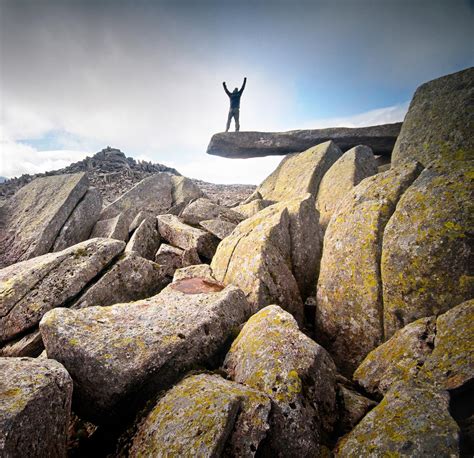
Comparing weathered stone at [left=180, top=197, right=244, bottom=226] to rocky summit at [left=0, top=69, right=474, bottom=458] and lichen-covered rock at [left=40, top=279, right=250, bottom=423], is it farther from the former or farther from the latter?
lichen-covered rock at [left=40, top=279, right=250, bottom=423]

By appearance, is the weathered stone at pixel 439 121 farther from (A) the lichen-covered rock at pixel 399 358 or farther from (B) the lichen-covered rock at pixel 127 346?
(B) the lichen-covered rock at pixel 127 346

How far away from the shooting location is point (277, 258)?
852 centimetres

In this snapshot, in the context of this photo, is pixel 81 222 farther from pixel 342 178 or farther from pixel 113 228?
pixel 342 178

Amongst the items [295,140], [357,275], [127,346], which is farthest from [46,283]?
[295,140]

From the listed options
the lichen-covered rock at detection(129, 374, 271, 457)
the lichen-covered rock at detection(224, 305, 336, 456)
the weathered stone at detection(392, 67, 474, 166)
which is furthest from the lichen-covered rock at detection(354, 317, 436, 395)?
the weathered stone at detection(392, 67, 474, 166)

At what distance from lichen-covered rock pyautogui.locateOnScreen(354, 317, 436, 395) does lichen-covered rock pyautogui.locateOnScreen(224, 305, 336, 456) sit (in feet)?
2.61

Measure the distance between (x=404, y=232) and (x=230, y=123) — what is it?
2297cm

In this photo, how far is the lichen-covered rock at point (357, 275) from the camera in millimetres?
6562

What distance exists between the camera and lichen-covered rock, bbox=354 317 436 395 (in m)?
4.62

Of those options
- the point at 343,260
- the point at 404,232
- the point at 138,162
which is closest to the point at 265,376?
the point at 343,260

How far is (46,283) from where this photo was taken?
327 inches

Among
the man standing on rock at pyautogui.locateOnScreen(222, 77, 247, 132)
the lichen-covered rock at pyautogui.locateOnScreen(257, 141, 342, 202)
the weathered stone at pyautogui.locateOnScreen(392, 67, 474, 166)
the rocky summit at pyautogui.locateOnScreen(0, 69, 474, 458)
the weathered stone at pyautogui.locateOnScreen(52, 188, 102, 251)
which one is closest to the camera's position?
the rocky summit at pyautogui.locateOnScreen(0, 69, 474, 458)

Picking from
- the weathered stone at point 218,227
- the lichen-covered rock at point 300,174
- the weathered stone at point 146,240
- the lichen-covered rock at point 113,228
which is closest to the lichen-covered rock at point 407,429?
the weathered stone at point 218,227

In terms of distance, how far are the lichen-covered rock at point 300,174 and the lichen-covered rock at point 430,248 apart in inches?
372
